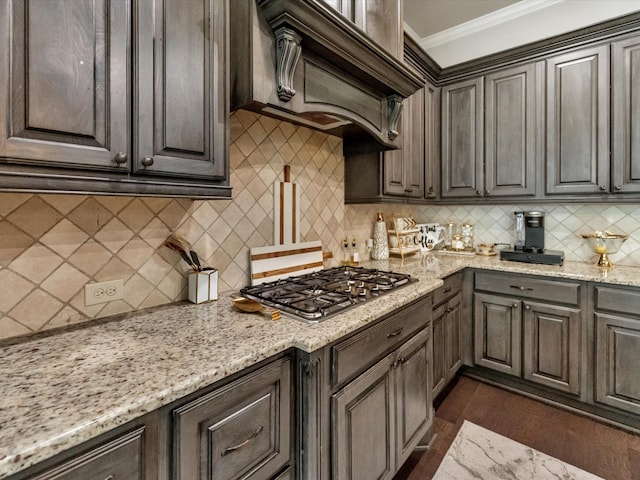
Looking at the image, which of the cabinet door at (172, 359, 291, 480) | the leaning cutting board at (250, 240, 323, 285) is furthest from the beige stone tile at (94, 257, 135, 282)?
the cabinet door at (172, 359, 291, 480)

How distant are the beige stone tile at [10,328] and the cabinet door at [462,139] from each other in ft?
9.70

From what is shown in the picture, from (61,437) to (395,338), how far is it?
4.08 ft

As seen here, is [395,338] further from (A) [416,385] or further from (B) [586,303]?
(B) [586,303]

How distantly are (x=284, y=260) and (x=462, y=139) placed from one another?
6.74 feet

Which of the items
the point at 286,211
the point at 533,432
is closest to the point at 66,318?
the point at 286,211

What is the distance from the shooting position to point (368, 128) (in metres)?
1.85

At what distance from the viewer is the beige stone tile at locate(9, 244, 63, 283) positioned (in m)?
1.04

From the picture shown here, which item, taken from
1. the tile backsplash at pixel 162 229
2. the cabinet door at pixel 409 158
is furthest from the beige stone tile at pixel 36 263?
the cabinet door at pixel 409 158

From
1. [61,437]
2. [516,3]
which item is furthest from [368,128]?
[516,3]

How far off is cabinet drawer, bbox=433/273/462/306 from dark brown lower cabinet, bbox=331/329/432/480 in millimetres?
384

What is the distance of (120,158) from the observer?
916 mm

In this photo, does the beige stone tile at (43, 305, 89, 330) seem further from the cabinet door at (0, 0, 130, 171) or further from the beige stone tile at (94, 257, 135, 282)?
the cabinet door at (0, 0, 130, 171)

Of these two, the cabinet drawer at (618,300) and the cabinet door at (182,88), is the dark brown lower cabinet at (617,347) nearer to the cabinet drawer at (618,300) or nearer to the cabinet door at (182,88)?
the cabinet drawer at (618,300)

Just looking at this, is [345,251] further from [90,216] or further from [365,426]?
[90,216]
